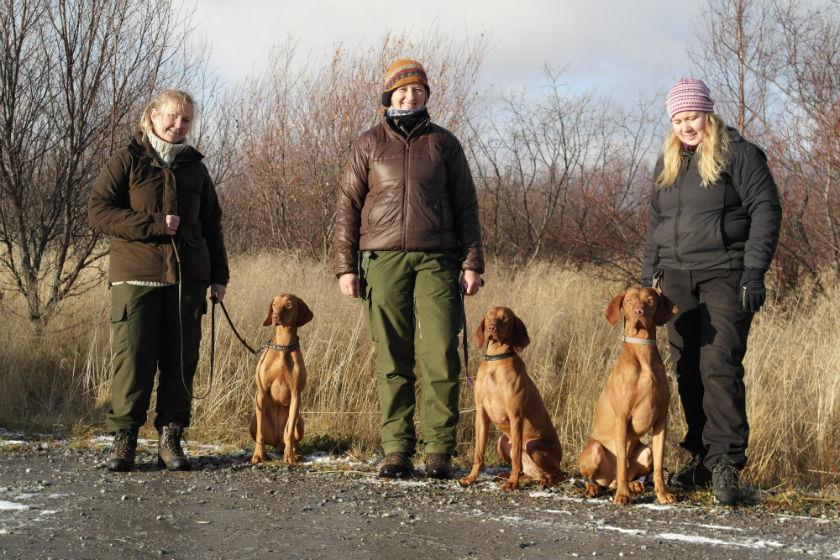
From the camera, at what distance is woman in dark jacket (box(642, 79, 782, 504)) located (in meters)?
3.72

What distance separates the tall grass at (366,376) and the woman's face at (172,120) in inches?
77.4

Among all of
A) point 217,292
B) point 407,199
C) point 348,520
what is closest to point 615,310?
point 407,199

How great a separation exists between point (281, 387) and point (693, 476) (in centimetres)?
225

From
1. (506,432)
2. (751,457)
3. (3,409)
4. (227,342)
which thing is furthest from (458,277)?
(3,409)

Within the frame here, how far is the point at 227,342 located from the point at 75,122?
8.27 ft

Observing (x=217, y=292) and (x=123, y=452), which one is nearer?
(x=123, y=452)

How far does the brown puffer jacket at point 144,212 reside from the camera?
4355 mm

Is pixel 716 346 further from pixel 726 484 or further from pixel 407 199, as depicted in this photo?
pixel 407 199

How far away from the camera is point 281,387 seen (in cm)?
460

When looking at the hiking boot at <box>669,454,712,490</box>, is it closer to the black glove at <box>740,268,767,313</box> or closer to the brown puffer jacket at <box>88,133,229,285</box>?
the black glove at <box>740,268,767,313</box>

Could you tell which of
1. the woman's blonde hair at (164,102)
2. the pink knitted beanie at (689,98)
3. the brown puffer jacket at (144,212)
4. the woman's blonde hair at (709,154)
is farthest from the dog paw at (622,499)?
the woman's blonde hair at (164,102)

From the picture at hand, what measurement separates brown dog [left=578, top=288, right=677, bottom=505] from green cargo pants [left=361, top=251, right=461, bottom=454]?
2.72ft

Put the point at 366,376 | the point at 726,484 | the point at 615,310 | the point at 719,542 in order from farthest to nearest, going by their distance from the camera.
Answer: the point at 366,376 → the point at 615,310 → the point at 726,484 → the point at 719,542

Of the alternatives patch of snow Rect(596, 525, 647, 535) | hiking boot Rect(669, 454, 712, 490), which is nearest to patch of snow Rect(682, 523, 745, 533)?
patch of snow Rect(596, 525, 647, 535)
